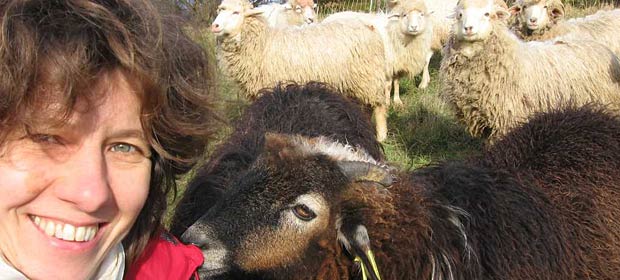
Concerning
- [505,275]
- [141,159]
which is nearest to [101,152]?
[141,159]

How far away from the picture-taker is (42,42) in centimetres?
133

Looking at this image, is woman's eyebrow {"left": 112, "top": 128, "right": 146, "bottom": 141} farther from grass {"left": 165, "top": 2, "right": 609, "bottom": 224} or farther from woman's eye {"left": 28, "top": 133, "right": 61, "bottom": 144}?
grass {"left": 165, "top": 2, "right": 609, "bottom": 224}

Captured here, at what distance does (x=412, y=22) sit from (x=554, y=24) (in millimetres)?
2278

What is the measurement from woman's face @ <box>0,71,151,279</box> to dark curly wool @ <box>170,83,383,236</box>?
1.46 metres

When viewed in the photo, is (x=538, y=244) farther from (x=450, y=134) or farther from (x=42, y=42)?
(x=450, y=134)

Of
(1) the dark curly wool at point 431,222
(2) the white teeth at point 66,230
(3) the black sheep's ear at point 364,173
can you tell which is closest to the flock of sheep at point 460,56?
(1) the dark curly wool at point 431,222

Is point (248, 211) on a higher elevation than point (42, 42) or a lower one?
lower

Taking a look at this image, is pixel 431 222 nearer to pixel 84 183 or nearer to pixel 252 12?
pixel 84 183

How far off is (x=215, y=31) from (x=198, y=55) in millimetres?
5759

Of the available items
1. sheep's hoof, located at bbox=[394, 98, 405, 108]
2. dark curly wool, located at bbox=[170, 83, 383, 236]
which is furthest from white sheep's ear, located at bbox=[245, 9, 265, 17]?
dark curly wool, located at bbox=[170, 83, 383, 236]

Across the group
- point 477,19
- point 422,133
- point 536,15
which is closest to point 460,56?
point 477,19

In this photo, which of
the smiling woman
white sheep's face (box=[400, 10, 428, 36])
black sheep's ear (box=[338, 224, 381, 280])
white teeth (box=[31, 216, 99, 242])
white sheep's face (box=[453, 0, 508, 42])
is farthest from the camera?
white sheep's face (box=[400, 10, 428, 36])

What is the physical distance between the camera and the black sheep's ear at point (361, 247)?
213cm

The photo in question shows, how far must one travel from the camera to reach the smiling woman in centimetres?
134
